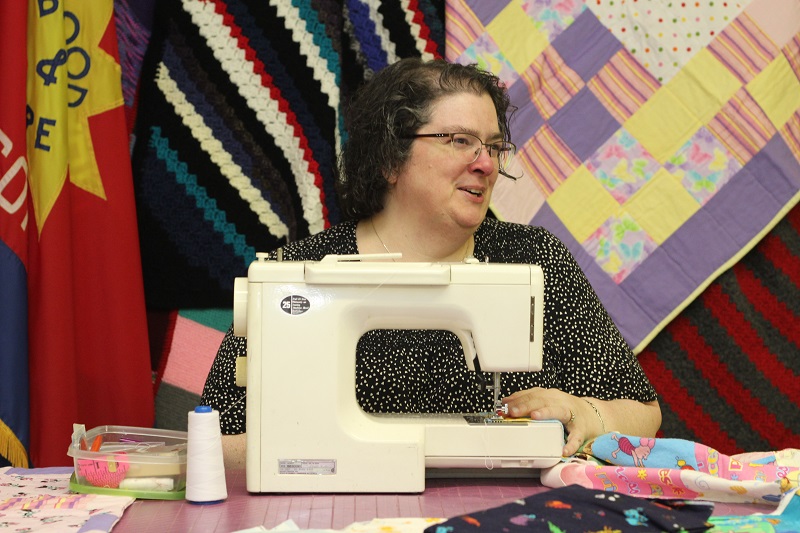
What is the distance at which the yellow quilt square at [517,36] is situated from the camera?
2.63 m

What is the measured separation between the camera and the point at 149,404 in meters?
2.44

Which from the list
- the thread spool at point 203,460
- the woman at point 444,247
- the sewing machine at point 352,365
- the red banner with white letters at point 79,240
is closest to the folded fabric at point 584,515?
the sewing machine at point 352,365

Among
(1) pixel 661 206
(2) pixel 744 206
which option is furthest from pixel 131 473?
(2) pixel 744 206

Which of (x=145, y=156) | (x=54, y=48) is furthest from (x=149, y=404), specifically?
(x=54, y=48)

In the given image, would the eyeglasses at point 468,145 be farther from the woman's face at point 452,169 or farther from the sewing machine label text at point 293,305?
the sewing machine label text at point 293,305

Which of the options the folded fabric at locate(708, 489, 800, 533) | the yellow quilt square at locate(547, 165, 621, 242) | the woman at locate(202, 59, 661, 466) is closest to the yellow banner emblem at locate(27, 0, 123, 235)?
the woman at locate(202, 59, 661, 466)

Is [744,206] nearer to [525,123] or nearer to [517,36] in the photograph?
[525,123]

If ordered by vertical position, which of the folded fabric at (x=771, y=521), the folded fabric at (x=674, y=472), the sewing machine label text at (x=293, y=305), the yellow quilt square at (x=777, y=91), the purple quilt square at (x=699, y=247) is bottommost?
the folded fabric at (x=771, y=521)

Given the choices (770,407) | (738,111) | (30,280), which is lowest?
(770,407)

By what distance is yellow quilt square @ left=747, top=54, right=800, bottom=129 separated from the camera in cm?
262

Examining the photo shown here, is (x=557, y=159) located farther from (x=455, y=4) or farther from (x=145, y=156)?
(x=145, y=156)

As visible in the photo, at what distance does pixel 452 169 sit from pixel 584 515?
102cm

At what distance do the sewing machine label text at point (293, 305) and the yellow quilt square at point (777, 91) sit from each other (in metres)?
1.70

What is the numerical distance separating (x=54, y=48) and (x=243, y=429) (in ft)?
3.42
